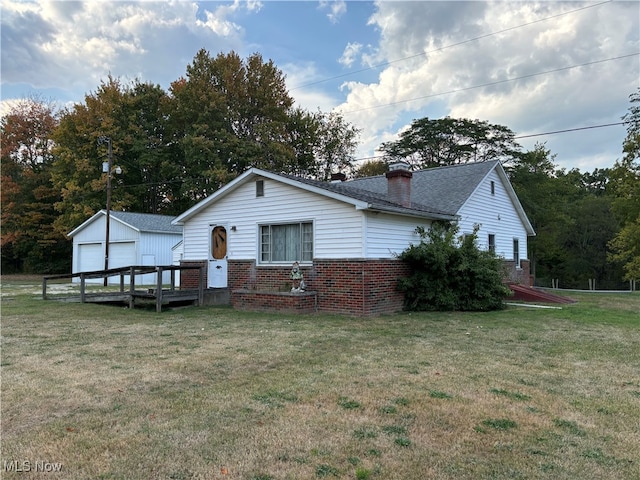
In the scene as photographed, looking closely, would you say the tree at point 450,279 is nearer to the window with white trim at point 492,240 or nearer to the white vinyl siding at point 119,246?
the window with white trim at point 492,240

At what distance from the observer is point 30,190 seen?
35.1m

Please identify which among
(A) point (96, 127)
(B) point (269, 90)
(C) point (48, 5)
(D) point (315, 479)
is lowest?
(D) point (315, 479)

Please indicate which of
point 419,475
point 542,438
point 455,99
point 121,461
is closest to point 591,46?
point 455,99

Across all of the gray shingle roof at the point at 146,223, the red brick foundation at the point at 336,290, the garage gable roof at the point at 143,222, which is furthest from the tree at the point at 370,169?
the red brick foundation at the point at 336,290

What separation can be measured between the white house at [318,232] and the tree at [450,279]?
0.44 m

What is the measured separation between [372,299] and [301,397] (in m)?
6.49

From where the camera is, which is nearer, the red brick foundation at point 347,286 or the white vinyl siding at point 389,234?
the red brick foundation at point 347,286

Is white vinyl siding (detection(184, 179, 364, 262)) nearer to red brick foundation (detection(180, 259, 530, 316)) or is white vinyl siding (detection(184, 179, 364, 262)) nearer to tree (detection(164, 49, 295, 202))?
red brick foundation (detection(180, 259, 530, 316))

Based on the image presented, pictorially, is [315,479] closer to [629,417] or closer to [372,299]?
[629,417]

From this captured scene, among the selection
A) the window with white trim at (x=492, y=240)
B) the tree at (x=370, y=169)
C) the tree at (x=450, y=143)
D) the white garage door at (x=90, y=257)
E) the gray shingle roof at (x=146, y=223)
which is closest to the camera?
the window with white trim at (x=492, y=240)

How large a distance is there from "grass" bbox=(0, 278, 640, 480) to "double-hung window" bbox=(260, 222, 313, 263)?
13.8 feet

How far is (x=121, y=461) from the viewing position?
2.85 metres

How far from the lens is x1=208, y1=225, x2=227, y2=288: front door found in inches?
519

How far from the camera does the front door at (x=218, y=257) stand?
1319 centimetres
